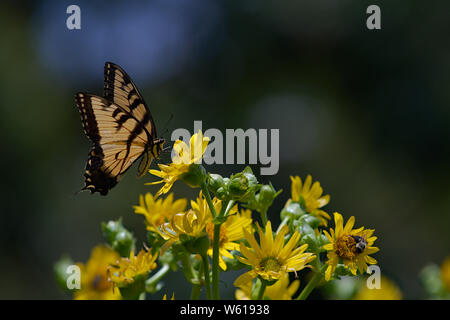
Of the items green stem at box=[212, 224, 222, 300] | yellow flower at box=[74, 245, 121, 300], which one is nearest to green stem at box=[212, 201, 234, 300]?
green stem at box=[212, 224, 222, 300]

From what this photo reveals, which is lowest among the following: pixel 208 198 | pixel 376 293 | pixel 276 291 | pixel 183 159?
pixel 376 293

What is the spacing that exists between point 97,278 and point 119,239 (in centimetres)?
36

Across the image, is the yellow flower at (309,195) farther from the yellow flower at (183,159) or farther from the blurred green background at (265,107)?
the blurred green background at (265,107)

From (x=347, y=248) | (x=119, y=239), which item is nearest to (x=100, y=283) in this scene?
(x=119, y=239)

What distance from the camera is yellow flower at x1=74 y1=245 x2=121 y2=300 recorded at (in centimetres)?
181

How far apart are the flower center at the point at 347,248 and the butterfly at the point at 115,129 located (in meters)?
1.17

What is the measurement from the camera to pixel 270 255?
1301 mm

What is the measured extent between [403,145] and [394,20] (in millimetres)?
2499

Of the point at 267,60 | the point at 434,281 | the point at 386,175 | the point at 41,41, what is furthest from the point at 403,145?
the point at 41,41

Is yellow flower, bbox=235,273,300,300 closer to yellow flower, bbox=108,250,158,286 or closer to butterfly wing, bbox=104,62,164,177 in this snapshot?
yellow flower, bbox=108,250,158,286

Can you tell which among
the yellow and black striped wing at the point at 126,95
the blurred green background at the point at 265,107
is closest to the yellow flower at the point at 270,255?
the yellow and black striped wing at the point at 126,95

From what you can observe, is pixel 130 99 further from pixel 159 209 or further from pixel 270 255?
pixel 270 255

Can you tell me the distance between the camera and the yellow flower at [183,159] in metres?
1.35

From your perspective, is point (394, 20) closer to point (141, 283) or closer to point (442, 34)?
point (442, 34)
